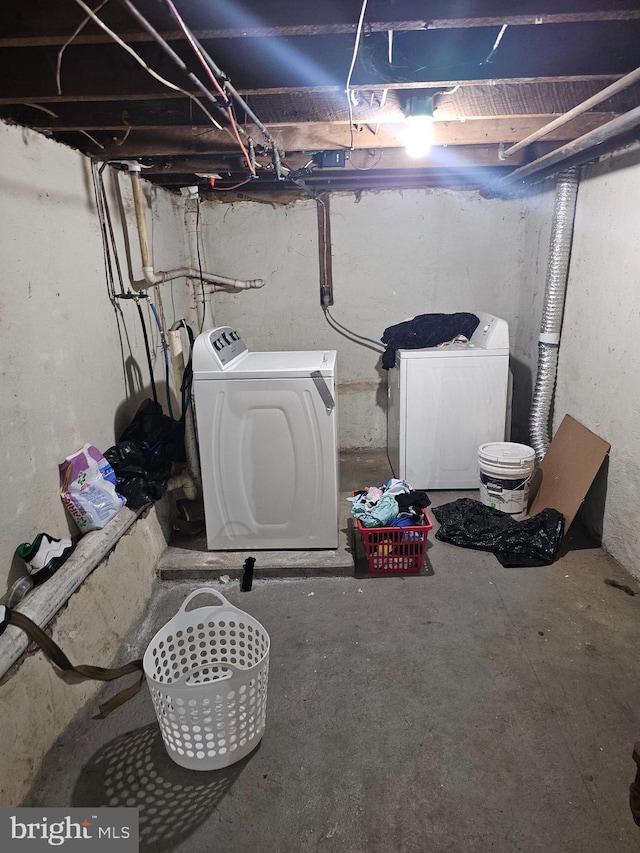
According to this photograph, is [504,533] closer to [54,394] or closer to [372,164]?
[372,164]

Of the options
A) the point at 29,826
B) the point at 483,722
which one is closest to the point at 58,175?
the point at 29,826

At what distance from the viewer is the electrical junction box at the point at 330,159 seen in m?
2.68

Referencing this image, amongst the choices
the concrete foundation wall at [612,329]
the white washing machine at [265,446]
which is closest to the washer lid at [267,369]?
the white washing machine at [265,446]

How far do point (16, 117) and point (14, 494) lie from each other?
1.38 metres

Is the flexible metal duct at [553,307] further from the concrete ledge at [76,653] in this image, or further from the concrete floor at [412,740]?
the concrete ledge at [76,653]

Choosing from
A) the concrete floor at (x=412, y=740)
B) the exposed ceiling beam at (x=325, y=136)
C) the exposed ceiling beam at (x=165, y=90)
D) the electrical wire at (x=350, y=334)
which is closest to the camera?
the concrete floor at (x=412, y=740)

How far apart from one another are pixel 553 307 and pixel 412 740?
2.55m

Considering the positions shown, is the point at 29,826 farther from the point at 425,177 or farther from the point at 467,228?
the point at 467,228

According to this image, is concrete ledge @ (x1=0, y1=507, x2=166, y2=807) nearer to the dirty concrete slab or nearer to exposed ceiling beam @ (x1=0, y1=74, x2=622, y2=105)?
the dirty concrete slab

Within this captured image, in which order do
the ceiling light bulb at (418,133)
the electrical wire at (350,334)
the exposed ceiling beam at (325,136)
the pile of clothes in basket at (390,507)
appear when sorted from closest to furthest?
the ceiling light bulb at (418,133) → the exposed ceiling beam at (325,136) → the pile of clothes in basket at (390,507) → the electrical wire at (350,334)

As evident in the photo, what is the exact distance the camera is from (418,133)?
2.15m

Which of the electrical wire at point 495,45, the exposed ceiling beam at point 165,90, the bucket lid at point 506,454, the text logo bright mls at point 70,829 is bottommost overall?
the text logo bright mls at point 70,829

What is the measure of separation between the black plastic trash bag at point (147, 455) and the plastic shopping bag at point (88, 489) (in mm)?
113

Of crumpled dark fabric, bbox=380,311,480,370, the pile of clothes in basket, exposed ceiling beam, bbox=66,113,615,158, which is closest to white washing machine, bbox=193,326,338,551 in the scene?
the pile of clothes in basket
